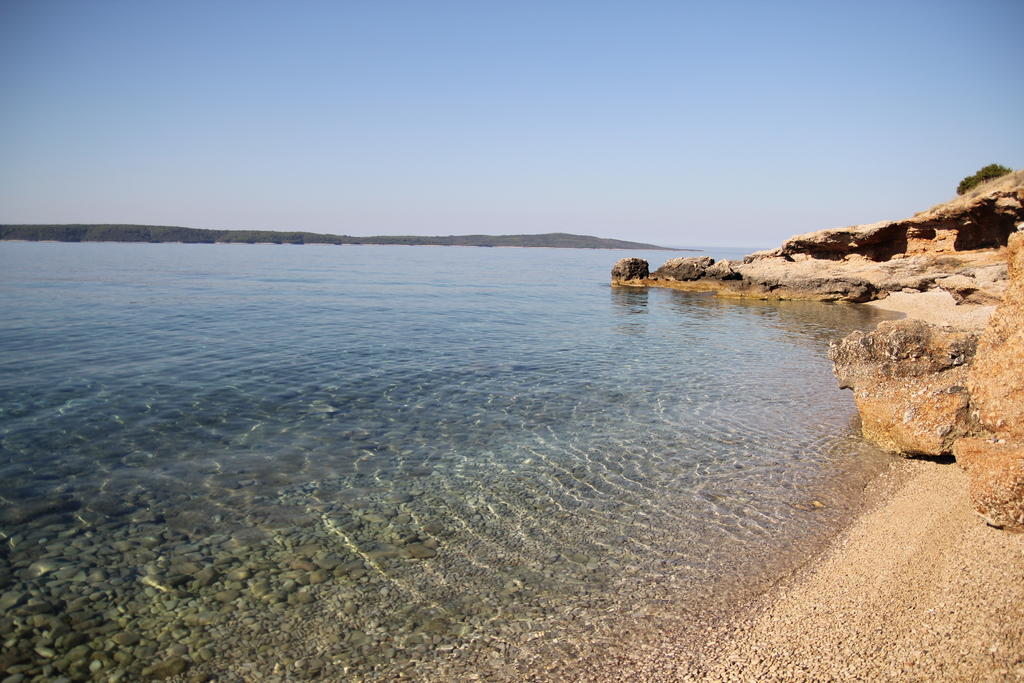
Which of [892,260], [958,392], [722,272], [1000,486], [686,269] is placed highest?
[892,260]

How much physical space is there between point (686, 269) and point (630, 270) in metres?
5.49

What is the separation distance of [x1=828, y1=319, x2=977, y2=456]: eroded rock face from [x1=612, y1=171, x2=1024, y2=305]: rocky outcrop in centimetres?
1746

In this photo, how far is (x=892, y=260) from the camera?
36125 mm

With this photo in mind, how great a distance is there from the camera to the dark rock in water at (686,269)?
1732 inches

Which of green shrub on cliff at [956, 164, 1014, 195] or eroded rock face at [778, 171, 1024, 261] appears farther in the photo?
green shrub on cliff at [956, 164, 1014, 195]

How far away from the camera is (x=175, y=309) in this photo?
27.0m

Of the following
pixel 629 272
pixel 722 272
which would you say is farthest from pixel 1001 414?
pixel 629 272

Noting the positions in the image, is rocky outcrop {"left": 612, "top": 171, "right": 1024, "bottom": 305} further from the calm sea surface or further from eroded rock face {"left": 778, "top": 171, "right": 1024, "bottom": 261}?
the calm sea surface

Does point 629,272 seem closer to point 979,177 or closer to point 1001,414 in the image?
point 979,177

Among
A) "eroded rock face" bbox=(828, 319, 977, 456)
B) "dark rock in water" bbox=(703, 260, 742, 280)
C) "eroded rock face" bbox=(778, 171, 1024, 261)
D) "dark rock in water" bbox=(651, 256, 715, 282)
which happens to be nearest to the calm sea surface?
"eroded rock face" bbox=(828, 319, 977, 456)

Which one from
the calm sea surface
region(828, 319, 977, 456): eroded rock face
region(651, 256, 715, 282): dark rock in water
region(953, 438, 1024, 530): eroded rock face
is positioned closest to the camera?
the calm sea surface

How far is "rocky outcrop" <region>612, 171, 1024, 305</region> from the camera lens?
2833 cm

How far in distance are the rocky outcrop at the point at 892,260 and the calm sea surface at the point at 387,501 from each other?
19621mm

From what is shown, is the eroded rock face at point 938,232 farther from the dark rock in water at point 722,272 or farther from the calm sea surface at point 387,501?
the calm sea surface at point 387,501
